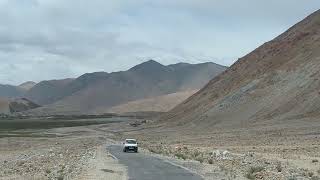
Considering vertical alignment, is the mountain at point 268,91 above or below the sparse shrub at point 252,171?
above

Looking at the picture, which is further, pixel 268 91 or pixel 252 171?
pixel 268 91

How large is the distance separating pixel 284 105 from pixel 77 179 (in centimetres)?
8243

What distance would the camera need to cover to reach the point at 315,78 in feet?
353

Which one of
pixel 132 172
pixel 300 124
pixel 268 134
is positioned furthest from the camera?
pixel 300 124

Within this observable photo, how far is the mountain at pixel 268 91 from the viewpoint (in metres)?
103

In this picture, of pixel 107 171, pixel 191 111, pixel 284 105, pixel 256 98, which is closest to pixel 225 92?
pixel 191 111

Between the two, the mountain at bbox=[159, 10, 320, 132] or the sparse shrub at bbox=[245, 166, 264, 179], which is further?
the mountain at bbox=[159, 10, 320, 132]

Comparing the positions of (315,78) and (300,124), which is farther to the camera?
(315,78)

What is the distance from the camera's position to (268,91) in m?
116

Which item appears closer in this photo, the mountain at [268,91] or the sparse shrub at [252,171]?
the sparse shrub at [252,171]

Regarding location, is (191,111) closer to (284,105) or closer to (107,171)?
(284,105)

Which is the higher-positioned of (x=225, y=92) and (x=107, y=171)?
(x=225, y=92)

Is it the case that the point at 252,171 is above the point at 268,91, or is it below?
below

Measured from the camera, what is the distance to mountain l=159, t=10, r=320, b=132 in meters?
103
